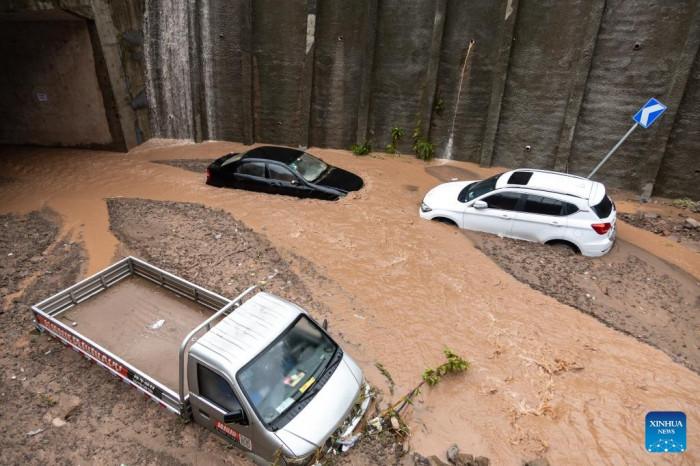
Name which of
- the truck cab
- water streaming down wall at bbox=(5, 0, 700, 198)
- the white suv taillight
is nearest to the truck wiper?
the truck cab

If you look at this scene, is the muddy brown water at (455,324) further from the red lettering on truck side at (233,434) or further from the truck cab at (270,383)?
the red lettering on truck side at (233,434)

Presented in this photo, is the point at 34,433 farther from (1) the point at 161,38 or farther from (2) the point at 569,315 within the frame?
(1) the point at 161,38

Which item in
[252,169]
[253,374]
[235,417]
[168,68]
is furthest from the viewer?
[168,68]

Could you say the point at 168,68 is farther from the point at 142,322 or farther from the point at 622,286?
the point at 622,286

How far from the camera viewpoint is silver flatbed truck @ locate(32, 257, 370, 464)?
511cm

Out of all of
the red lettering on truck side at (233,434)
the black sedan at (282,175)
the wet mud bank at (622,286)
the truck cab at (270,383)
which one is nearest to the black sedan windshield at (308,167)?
the black sedan at (282,175)

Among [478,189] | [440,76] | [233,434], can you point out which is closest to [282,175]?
[478,189]

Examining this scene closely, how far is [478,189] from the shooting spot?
1018 cm

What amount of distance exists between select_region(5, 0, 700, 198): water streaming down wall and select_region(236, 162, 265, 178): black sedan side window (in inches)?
158

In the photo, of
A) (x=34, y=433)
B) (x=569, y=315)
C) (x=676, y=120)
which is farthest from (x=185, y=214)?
(x=676, y=120)

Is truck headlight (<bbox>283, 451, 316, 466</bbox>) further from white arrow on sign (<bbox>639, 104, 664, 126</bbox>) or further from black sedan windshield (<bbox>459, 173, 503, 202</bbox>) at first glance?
white arrow on sign (<bbox>639, 104, 664, 126</bbox>)

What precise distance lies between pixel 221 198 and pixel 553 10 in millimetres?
9583

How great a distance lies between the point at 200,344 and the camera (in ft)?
17.6

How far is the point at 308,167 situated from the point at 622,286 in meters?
7.02
